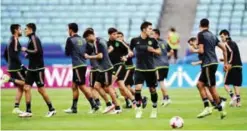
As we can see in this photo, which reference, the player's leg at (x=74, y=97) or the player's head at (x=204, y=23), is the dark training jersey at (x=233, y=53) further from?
the player's leg at (x=74, y=97)

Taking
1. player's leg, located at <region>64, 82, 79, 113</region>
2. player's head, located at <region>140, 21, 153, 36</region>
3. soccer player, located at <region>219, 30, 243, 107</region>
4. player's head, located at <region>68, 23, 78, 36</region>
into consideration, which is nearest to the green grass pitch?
player's leg, located at <region>64, 82, 79, 113</region>

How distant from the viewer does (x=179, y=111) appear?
69.3 ft

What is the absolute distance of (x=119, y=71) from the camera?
22641mm

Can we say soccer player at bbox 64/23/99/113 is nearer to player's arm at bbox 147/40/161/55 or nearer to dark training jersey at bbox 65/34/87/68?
dark training jersey at bbox 65/34/87/68

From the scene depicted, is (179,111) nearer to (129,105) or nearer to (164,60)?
(129,105)

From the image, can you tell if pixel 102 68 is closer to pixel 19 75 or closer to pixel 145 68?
pixel 19 75

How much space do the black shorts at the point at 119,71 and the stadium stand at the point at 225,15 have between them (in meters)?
19.1

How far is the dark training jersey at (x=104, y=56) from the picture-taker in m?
20.7

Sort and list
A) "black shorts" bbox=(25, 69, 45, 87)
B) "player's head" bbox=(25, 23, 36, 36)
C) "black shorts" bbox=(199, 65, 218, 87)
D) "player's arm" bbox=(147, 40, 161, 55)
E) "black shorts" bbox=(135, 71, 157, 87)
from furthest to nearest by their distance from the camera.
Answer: "black shorts" bbox=(25, 69, 45, 87) → "player's head" bbox=(25, 23, 36, 36) → "black shorts" bbox=(135, 71, 157, 87) → "black shorts" bbox=(199, 65, 218, 87) → "player's arm" bbox=(147, 40, 161, 55)

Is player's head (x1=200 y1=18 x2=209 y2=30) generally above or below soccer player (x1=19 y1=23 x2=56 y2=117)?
above

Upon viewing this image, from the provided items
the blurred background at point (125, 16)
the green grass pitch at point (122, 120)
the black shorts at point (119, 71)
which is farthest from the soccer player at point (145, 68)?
the blurred background at point (125, 16)

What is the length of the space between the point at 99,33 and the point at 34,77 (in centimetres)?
2299

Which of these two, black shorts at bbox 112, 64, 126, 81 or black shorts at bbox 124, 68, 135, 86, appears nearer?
black shorts at bbox 112, 64, 126, 81

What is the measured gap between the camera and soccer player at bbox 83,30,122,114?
20.6 metres
